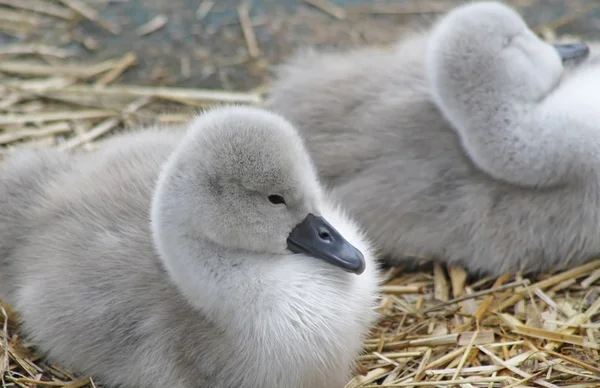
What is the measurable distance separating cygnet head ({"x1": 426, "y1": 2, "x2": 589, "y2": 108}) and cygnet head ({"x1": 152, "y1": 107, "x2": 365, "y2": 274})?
3.48ft

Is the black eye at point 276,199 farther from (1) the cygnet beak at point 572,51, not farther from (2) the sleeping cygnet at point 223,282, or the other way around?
(1) the cygnet beak at point 572,51

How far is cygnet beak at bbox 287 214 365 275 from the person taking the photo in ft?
9.68

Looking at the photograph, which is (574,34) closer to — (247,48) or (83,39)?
(247,48)

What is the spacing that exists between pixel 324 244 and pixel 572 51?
68.4 inches

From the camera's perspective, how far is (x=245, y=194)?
9.62ft

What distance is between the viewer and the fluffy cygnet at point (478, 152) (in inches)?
145

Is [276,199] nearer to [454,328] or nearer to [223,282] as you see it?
[223,282]

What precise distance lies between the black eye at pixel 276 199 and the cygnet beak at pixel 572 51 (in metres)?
1.70

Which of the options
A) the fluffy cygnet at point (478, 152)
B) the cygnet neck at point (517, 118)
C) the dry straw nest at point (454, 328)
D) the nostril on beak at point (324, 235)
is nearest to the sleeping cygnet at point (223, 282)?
the nostril on beak at point (324, 235)

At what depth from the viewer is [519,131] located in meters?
3.71

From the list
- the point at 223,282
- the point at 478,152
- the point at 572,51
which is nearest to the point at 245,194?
the point at 223,282

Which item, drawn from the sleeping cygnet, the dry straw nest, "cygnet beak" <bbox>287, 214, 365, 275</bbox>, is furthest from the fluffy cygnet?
"cygnet beak" <bbox>287, 214, 365, 275</bbox>

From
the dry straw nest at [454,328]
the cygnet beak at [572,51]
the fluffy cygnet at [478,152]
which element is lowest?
the dry straw nest at [454,328]

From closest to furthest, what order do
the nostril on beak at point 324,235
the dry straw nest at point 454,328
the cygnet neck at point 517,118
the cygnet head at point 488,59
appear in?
Result: the nostril on beak at point 324,235 < the dry straw nest at point 454,328 < the cygnet neck at point 517,118 < the cygnet head at point 488,59
